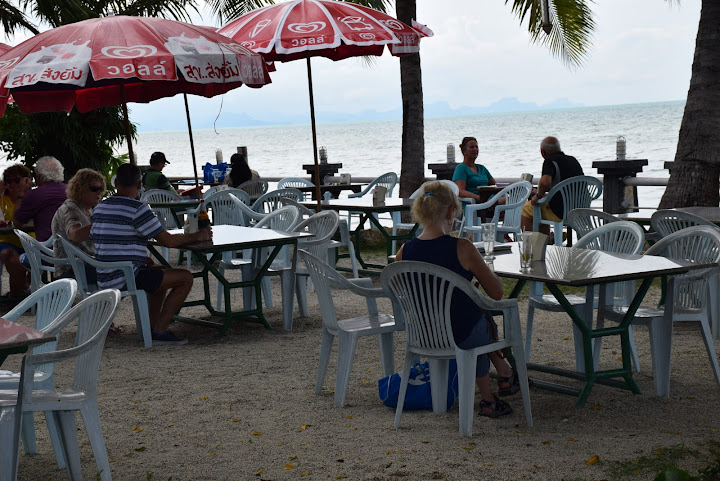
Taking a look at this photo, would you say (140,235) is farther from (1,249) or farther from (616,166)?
(616,166)

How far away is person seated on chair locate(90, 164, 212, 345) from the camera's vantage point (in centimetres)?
632

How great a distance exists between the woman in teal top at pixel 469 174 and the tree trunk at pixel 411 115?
2.30m

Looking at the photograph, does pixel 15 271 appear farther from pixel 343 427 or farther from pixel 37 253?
pixel 343 427

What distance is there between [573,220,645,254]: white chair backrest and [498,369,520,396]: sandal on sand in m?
1.12

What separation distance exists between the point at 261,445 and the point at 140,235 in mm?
2514

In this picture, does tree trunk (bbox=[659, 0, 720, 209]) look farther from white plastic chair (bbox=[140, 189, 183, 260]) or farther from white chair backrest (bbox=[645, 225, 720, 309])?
white plastic chair (bbox=[140, 189, 183, 260])

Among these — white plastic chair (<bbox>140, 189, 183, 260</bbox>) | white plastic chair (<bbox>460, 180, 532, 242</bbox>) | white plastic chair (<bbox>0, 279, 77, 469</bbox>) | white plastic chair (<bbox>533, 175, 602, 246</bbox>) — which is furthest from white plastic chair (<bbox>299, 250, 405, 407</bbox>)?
white plastic chair (<bbox>140, 189, 183, 260</bbox>)

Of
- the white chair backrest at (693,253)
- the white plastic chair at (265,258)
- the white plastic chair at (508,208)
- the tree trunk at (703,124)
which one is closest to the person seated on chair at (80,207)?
the white plastic chair at (265,258)

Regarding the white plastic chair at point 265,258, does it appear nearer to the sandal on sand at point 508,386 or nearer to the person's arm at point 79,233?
the person's arm at point 79,233

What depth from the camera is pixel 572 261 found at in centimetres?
493

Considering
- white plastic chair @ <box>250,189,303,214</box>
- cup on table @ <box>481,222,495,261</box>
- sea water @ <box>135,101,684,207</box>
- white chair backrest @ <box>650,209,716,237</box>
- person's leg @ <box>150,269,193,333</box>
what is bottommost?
sea water @ <box>135,101,684,207</box>

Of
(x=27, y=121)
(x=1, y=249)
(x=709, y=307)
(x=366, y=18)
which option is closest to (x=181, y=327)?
(x=1, y=249)

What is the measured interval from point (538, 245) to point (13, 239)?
5.42 m

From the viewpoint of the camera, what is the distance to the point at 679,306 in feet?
17.1
